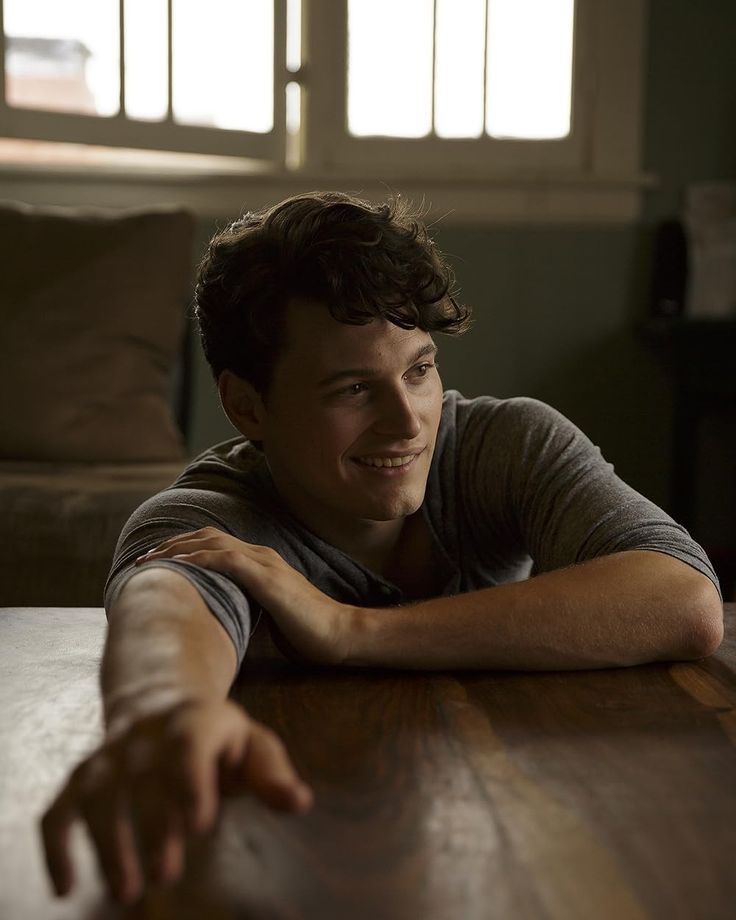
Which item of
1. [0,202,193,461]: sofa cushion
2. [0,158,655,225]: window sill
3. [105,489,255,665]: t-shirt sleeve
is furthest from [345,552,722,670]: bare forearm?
[0,158,655,225]: window sill

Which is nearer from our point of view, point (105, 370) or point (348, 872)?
point (348, 872)

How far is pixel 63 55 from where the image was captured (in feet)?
9.50

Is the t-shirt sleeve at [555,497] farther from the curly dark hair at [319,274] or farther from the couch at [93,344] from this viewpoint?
the couch at [93,344]

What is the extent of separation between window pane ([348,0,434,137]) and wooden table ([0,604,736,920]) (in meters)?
2.35

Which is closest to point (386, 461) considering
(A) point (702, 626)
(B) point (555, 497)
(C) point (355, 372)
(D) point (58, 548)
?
(C) point (355, 372)

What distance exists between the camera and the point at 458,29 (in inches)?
122

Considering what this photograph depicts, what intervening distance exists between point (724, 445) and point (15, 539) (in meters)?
2.07

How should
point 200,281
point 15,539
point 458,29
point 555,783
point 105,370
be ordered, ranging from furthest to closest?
point 458,29 < point 105,370 < point 15,539 < point 200,281 < point 555,783

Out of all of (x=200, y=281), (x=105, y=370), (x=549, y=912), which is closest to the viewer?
(x=549, y=912)

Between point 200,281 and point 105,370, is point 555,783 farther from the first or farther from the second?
point 105,370

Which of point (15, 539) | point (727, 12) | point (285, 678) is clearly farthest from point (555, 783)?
point (727, 12)

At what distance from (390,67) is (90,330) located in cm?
118

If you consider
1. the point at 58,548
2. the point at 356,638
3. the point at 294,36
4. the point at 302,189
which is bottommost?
the point at 58,548

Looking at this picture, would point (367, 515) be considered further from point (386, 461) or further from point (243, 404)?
point (243, 404)
